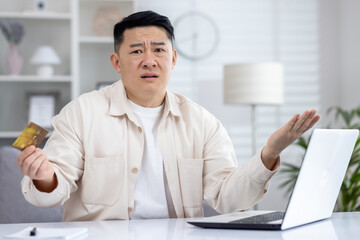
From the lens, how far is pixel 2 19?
12.7ft

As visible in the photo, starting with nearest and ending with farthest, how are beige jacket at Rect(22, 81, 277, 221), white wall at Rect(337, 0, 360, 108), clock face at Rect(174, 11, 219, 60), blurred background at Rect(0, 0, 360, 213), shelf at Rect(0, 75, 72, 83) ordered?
1. beige jacket at Rect(22, 81, 277, 221)
2. shelf at Rect(0, 75, 72, 83)
3. blurred background at Rect(0, 0, 360, 213)
4. white wall at Rect(337, 0, 360, 108)
5. clock face at Rect(174, 11, 219, 60)

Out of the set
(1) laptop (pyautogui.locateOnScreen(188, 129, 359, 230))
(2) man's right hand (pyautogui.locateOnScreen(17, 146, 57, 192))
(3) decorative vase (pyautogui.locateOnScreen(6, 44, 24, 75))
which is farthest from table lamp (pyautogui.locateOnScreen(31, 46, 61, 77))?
(1) laptop (pyautogui.locateOnScreen(188, 129, 359, 230))

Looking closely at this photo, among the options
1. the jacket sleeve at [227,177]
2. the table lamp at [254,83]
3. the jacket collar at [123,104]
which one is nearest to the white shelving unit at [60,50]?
the table lamp at [254,83]

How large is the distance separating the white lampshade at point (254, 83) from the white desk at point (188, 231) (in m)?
2.21

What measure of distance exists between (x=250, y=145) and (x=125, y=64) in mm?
2664

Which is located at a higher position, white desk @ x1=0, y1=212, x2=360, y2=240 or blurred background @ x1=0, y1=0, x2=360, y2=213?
blurred background @ x1=0, y1=0, x2=360, y2=213

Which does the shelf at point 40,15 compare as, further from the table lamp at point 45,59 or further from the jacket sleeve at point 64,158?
the jacket sleeve at point 64,158

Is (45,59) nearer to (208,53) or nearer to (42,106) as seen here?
(42,106)

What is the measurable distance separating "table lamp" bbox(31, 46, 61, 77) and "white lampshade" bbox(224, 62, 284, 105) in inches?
51.0

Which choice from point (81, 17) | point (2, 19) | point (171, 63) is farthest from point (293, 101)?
point (171, 63)

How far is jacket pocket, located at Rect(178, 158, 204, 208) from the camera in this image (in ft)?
5.64

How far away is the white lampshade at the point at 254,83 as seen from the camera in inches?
140

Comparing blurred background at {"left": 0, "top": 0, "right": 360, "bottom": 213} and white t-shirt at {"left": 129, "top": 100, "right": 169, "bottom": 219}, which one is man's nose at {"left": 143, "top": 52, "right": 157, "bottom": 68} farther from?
blurred background at {"left": 0, "top": 0, "right": 360, "bottom": 213}

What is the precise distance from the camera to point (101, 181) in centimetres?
164
